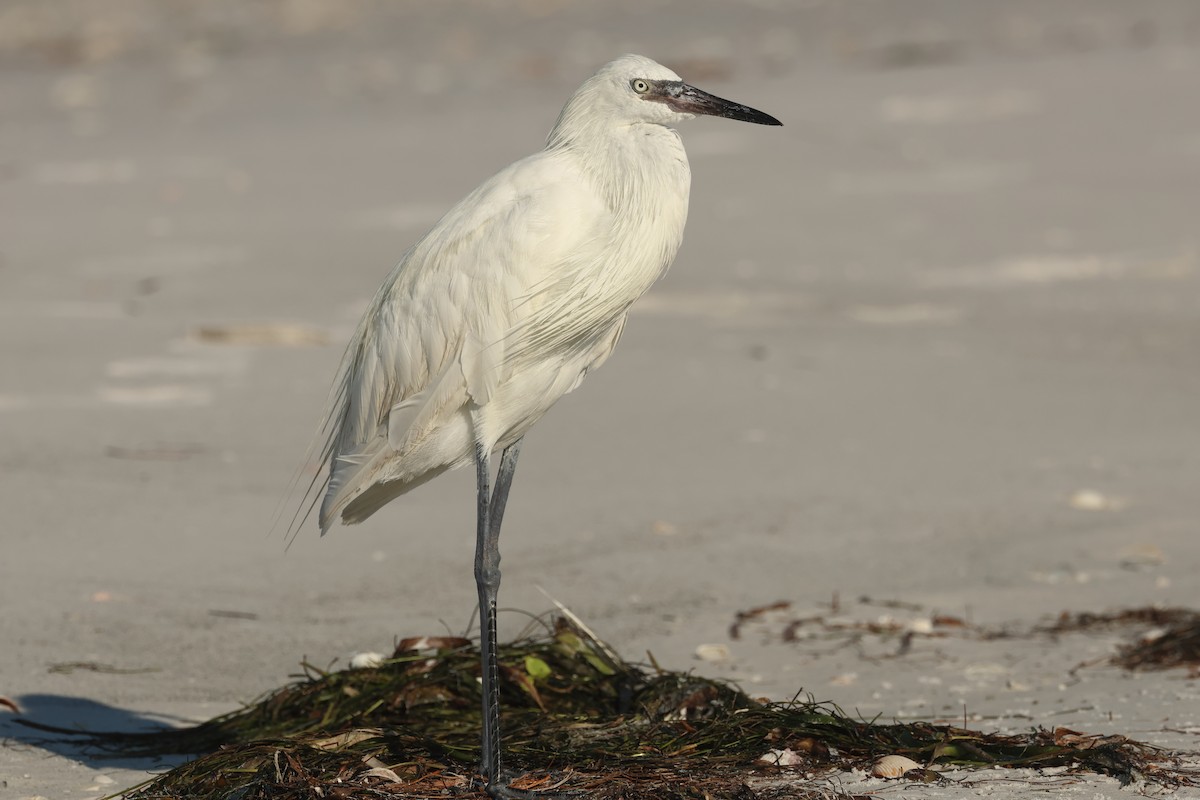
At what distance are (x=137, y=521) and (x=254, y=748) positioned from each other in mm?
2556

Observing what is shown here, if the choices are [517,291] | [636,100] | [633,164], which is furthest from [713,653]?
[636,100]

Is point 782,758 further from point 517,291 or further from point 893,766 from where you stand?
point 517,291

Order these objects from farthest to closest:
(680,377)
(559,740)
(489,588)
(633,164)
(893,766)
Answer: (680,377) < (489,588) < (559,740) < (633,164) < (893,766)

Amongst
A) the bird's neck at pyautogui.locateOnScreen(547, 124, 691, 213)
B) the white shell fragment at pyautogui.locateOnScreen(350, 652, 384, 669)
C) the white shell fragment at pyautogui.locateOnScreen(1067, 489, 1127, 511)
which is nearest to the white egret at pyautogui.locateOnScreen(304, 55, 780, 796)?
the bird's neck at pyautogui.locateOnScreen(547, 124, 691, 213)

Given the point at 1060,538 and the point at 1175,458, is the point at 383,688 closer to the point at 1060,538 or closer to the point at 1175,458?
the point at 1060,538

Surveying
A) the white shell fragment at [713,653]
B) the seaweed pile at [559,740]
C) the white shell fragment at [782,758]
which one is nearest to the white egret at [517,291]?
the seaweed pile at [559,740]

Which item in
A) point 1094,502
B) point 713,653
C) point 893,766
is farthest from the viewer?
point 1094,502

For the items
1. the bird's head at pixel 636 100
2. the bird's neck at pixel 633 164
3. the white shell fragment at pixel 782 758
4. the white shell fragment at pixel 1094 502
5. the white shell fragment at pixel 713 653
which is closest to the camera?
the white shell fragment at pixel 782 758

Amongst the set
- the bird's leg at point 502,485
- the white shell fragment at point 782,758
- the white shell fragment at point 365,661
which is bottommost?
the white shell fragment at point 782,758

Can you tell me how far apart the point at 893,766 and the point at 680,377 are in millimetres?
4618

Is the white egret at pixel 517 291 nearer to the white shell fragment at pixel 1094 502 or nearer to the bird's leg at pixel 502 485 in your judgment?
the bird's leg at pixel 502 485

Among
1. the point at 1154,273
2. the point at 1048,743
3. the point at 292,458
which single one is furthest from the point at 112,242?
the point at 1048,743

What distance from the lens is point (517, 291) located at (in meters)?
4.58

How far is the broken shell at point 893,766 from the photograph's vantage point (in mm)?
4113
